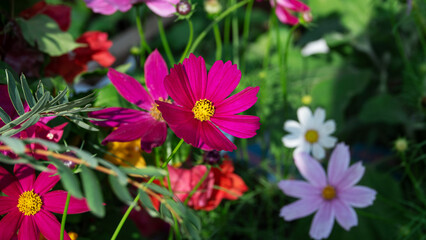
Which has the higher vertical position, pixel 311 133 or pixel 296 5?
pixel 296 5

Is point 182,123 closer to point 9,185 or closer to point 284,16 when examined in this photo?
point 9,185

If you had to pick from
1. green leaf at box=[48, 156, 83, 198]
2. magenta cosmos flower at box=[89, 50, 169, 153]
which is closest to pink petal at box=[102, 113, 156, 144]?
magenta cosmos flower at box=[89, 50, 169, 153]

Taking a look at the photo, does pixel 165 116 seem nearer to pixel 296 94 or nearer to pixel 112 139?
pixel 112 139

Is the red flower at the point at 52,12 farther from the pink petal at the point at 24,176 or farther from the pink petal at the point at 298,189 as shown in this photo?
the pink petal at the point at 298,189

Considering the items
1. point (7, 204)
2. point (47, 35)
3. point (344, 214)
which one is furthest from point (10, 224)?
point (344, 214)

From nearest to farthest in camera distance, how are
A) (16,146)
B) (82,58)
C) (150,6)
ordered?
(16,146) < (150,6) < (82,58)

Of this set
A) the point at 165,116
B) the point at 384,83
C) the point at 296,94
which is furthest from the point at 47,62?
the point at 384,83

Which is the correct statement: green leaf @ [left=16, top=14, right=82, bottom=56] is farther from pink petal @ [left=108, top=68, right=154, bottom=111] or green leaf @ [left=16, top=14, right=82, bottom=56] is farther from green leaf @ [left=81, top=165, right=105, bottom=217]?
green leaf @ [left=81, top=165, right=105, bottom=217]
